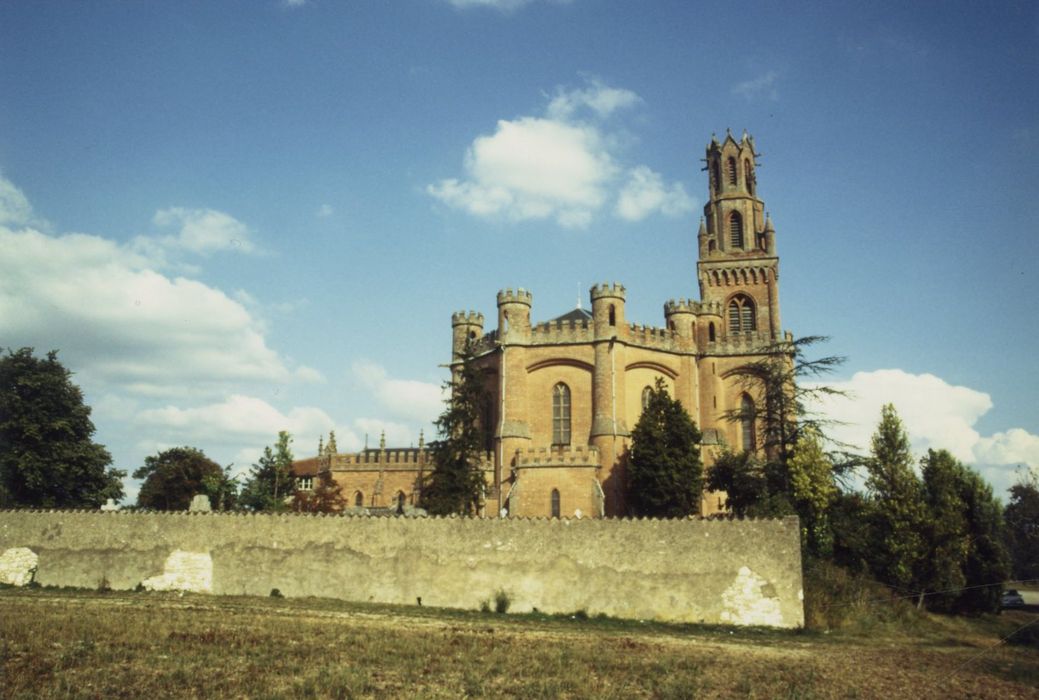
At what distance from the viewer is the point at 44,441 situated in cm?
3612

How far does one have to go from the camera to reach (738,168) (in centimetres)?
5081

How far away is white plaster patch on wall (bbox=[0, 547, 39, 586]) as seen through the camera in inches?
960

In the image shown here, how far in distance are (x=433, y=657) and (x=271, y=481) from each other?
1205 inches

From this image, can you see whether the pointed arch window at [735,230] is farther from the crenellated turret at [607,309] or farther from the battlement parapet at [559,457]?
the battlement parapet at [559,457]

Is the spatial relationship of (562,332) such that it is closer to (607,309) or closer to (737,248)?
(607,309)

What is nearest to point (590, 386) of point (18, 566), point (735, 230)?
point (735, 230)

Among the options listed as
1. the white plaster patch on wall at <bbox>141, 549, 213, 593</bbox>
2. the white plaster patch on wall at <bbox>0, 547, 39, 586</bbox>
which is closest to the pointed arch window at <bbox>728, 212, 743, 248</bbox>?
the white plaster patch on wall at <bbox>141, 549, 213, 593</bbox>

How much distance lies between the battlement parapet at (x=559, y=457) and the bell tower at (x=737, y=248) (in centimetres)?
1289

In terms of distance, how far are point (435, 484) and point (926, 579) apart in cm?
2023

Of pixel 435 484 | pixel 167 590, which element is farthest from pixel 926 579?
pixel 167 590

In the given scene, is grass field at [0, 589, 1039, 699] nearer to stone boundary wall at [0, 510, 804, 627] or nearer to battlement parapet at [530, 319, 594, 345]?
stone boundary wall at [0, 510, 804, 627]

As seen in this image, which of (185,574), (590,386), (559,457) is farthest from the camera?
(590,386)

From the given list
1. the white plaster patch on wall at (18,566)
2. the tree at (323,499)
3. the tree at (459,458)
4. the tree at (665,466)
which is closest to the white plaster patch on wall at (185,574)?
the white plaster patch on wall at (18,566)

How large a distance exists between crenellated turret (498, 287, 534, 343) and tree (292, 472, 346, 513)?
12411 millimetres
